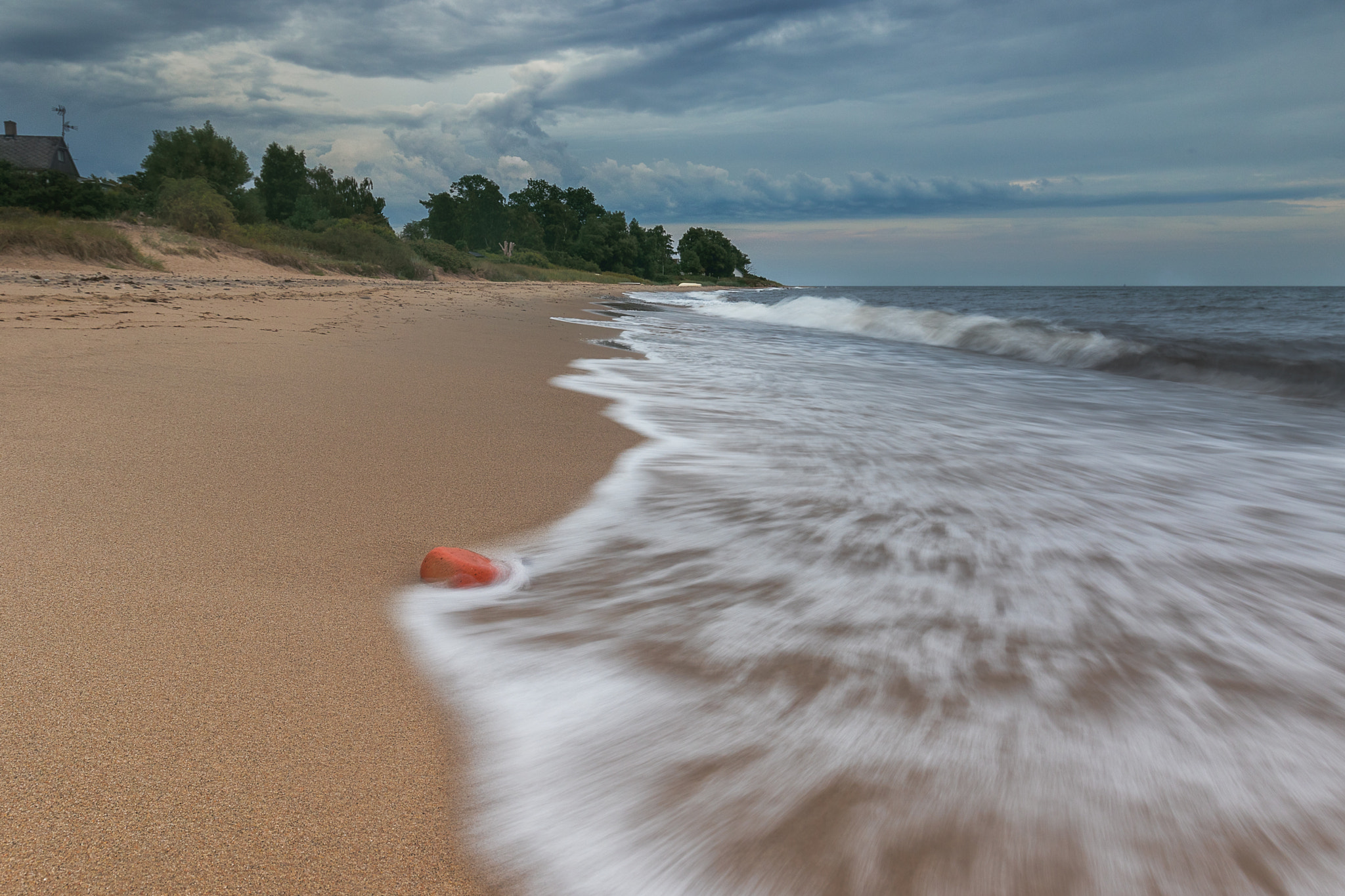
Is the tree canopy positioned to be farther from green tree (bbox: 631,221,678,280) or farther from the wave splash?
the wave splash

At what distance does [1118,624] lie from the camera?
61.2 inches

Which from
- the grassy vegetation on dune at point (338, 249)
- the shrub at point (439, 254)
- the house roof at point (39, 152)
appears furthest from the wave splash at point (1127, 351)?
the house roof at point (39, 152)

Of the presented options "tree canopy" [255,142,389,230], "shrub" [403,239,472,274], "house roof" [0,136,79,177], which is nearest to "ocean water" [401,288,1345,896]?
"shrub" [403,239,472,274]

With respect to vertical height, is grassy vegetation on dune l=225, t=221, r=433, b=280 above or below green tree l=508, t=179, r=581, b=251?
below

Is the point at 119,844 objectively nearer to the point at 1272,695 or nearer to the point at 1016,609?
the point at 1016,609

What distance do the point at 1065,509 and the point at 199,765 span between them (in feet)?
8.07

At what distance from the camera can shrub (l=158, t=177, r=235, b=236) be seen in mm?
17828

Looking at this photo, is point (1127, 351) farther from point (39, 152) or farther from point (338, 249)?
point (39, 152)

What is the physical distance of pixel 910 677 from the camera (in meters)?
1.31

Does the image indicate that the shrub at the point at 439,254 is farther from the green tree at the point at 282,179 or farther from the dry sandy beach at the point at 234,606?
the dry sandy beach at the point at 234,606

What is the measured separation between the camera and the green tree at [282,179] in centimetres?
4766

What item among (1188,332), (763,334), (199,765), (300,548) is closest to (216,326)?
(300,548)

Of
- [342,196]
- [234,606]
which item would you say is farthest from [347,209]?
[234,606]

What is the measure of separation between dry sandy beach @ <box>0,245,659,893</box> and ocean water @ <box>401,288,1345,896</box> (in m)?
0.15
